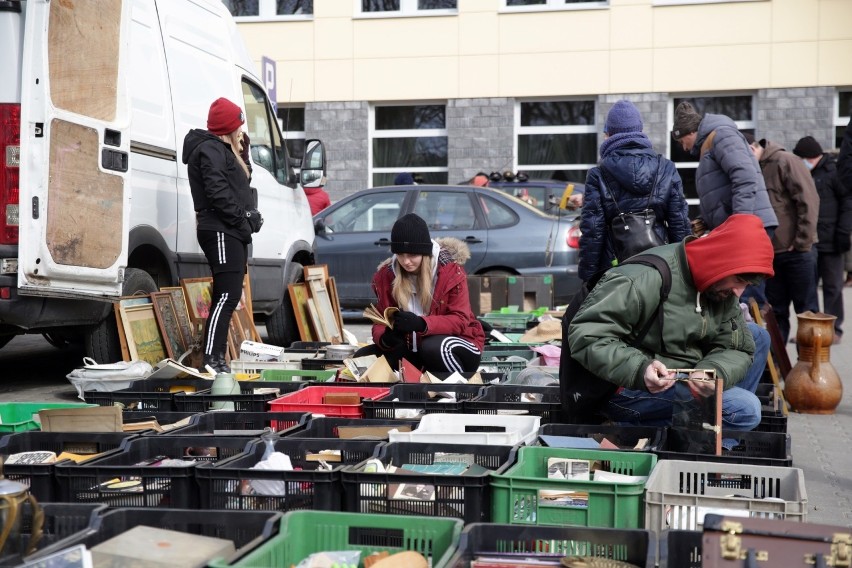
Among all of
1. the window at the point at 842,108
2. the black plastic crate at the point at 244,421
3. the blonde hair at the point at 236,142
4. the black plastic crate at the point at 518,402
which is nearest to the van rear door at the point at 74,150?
the blonde hair at the point at 236,142

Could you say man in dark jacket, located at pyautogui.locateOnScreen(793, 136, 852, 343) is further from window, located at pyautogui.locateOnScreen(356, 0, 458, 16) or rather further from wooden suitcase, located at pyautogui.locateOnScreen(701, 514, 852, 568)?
window, located at pyautogui.locateOnScreen(356, 0, 458, 16)

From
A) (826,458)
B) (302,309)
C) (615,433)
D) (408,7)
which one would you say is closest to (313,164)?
(302,309)

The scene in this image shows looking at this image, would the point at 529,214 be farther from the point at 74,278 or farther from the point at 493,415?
the point at 493,415

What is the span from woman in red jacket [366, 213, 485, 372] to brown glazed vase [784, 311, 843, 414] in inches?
97.6

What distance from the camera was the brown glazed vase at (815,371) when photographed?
7.64 metres

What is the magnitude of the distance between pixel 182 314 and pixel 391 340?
2482mm

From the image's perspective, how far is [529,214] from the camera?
13.1 meters

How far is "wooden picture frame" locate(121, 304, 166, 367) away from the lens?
7.70 m

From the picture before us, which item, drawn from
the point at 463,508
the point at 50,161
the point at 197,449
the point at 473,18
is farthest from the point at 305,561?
the point at 473,18

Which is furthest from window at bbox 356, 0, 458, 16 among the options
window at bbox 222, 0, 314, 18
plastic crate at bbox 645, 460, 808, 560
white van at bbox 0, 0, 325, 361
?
plastic crate at bbox 645, 460, 808, 560

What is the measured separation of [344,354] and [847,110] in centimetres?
1543

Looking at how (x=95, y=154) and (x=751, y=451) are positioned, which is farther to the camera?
A: (x=95, y=154)

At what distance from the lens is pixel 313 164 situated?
10188mm

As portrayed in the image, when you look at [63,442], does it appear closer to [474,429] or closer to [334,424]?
[334,424]
